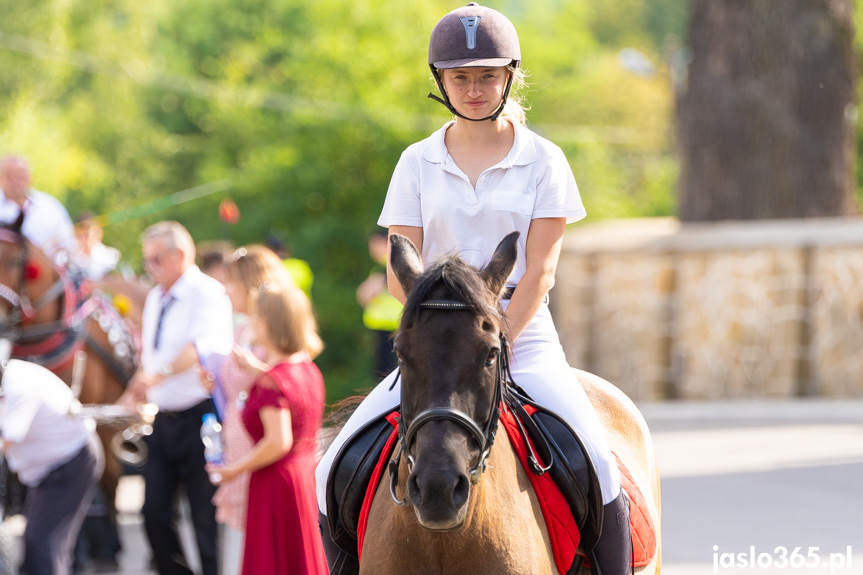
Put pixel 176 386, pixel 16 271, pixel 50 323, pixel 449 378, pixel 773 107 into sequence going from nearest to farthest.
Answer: pixel 449 378 → pixel 176 386 → pixel 16 271 → pixel 50 323 → pixel 773 107

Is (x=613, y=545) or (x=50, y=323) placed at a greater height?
(x=50, y=323)

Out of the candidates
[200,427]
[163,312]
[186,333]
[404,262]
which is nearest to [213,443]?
[200,427]

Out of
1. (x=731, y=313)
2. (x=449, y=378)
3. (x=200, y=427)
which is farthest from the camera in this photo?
(x=731, y=313)

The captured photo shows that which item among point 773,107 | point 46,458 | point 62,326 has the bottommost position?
point 46,458

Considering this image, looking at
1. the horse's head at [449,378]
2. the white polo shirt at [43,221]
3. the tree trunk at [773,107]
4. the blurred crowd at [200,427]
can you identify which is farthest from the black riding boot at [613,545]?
the tree trunk at [773,107]

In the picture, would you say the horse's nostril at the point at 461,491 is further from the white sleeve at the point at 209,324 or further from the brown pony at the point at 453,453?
the white sleeve at the point at 209,324

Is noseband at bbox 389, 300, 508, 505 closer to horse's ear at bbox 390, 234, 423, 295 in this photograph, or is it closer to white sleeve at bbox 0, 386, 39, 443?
horse's ear at bbox 390, 234, 423, 295

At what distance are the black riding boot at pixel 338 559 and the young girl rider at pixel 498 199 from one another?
1.33 ft

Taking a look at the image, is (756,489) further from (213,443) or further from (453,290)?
(453,290)

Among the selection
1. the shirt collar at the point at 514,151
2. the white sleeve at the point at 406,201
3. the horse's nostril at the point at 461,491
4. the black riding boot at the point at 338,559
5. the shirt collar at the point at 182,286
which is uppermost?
the shirt collar at the point at 514,151

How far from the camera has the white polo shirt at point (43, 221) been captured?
30.6ft

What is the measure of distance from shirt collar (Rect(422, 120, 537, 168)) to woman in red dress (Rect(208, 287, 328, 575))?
252 cm

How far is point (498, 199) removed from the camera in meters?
3.85

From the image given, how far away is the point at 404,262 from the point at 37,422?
14.0 feet
